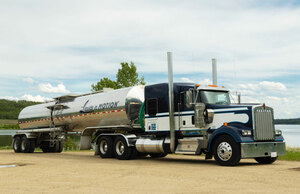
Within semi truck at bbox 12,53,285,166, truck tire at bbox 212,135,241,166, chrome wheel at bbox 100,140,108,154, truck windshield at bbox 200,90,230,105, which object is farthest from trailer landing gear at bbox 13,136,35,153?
truck tire at bbox 212,135,241,166

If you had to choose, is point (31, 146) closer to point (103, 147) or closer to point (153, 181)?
point (103, 147)

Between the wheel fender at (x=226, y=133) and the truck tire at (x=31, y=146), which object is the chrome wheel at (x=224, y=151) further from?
the truck tire at (x=31, y=146)

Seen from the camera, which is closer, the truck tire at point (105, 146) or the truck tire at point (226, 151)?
the truck tire at point (226, 151)

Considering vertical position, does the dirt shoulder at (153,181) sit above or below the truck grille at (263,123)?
below

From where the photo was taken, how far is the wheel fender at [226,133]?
14.4m

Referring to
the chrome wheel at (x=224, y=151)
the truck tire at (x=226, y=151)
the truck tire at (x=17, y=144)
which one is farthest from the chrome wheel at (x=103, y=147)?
the truck tire at (x=17, y=144)

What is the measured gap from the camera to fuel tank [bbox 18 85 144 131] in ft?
61.7

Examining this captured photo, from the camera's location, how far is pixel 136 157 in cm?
1936

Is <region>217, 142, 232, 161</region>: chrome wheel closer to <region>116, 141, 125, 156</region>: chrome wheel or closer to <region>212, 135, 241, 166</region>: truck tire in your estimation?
<region>212, 135, 241, 166</region>: truck tire

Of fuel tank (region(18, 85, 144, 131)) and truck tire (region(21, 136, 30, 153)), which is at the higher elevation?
fuel tank (region(18, 85, 144, 131))

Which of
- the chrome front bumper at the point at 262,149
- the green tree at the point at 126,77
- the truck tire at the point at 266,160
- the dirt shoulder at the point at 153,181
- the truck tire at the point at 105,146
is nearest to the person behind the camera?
the dirt shoulder at the point at 153,181

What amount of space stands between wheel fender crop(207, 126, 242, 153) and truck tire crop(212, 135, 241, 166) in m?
0.14

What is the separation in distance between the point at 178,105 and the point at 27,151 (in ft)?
44.6

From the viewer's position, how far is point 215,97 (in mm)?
16359
